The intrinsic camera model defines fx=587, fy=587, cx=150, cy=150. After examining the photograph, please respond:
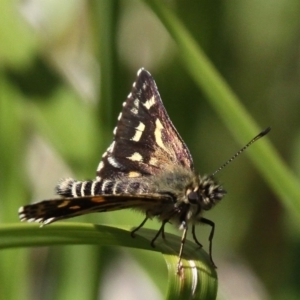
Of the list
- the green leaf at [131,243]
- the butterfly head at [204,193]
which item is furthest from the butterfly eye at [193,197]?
the green leaf at [131,243]

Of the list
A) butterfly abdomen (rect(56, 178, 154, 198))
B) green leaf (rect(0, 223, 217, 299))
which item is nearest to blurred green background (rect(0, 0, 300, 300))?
butterfly abdomen (rect(56, 178, 154, 198))

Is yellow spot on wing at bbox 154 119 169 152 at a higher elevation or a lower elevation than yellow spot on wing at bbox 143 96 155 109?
lower

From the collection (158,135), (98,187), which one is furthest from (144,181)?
(158,135)

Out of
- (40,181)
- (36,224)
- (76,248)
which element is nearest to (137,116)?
(76,248)

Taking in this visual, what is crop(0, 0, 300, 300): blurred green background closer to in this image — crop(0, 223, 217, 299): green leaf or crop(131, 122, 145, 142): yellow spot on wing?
crop(131, 122, 145, 142): yellow spot on wing

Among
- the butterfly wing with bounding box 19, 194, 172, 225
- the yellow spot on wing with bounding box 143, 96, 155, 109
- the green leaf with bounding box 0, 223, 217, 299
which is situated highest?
the yellow spot on wing with bounding box 143, 96, 155, 109

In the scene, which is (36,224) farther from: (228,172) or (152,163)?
(228,172)

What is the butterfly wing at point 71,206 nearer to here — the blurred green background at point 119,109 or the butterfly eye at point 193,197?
the butterfly eye at point 193,197

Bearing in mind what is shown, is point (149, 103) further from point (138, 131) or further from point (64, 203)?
point (64, 203)
